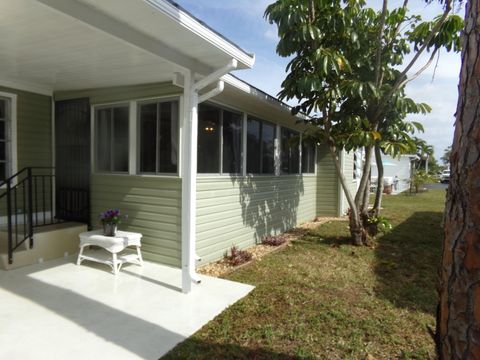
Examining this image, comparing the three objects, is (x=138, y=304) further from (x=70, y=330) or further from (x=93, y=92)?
(x=93, y=92)

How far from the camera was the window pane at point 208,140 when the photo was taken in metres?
4.88

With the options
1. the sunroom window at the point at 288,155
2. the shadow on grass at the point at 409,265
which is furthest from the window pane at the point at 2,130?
the shadow on grass at the point at 409,265

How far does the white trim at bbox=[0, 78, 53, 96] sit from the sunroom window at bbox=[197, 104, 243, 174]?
258 centimetres

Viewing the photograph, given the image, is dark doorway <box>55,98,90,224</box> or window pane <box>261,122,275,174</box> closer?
dark doorway <box>55,98,90,224</box>

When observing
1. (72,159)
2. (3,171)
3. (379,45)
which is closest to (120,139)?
(72,159)

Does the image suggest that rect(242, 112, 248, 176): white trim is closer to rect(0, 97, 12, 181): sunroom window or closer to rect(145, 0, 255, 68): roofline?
rect(145, 0, 255, 68): roofline

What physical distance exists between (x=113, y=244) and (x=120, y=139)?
5.28 ft

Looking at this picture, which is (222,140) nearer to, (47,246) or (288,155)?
(47,246)

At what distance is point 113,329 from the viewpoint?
2.86 metres

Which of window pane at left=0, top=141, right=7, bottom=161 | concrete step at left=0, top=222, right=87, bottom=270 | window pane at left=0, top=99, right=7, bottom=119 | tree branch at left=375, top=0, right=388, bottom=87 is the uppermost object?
tree branch at left=375, top=0, right=388, bottom=87

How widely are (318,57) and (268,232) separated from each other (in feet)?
11.4

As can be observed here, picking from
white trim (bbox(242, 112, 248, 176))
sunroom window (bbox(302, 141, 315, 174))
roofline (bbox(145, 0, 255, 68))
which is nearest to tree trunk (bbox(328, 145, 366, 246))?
white trim (bbox(242, 112, 248, 176))

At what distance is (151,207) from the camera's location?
15.4ft

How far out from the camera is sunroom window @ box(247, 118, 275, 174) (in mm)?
6176
